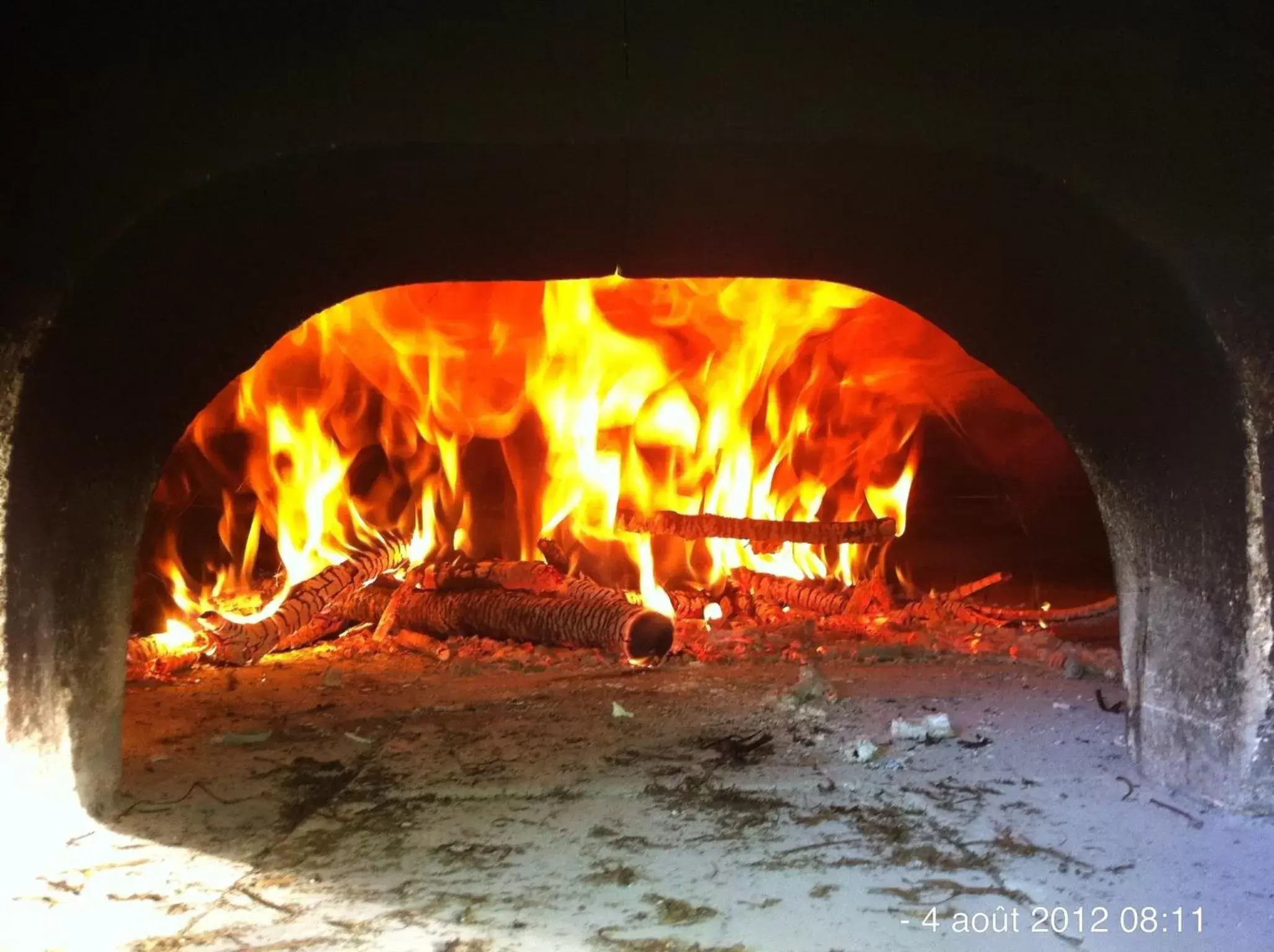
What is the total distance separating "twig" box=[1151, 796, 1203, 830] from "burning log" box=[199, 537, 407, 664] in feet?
10.5

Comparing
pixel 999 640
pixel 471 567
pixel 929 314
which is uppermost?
pixel 929 314

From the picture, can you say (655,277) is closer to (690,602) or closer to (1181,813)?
(1181,813)

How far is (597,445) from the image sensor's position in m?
4.57

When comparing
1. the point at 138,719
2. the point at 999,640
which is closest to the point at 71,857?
the point at 138,719

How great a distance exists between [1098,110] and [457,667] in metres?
2.83

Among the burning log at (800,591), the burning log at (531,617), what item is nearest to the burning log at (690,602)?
the burning log at (800,591)

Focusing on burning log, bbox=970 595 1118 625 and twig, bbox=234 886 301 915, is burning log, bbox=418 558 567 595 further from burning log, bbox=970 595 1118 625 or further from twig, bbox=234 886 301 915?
twig, bbox=234 886 301 915

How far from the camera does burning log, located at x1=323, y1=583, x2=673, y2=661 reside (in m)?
3.77

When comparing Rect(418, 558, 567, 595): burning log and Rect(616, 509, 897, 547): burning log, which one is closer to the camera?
Rect(418, 558, 567, 595): burning log

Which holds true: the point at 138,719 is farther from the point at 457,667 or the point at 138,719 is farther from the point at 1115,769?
the point at 1115,769

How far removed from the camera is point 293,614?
3945mm

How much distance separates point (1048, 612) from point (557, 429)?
2.49 m

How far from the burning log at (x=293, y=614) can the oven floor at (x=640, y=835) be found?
678mm

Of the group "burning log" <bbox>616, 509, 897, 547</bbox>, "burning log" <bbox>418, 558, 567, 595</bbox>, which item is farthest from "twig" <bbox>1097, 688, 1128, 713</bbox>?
"burning log" <bbox>418, 558, 567, 595</bbox>
